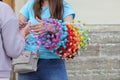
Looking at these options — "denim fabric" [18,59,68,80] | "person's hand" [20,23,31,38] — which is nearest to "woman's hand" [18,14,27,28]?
"person's hand" [20,23,31,38]

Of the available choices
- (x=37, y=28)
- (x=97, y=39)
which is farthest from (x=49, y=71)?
(x=97, y=39)

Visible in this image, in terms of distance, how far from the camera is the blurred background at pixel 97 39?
6.75m

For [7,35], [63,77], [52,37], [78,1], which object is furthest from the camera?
[78,1]

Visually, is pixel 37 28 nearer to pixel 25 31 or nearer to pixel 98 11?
pixel 25 31

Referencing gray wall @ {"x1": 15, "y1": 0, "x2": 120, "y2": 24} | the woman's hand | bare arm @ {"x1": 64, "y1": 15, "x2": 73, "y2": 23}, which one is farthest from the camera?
gray wall @ {"x1": 15, "y1": 0, "x2": 120, "y2": 24}

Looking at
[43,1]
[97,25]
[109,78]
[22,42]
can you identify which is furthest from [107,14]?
[22,42]

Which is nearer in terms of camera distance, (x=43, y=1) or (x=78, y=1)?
(x=43, y=1)

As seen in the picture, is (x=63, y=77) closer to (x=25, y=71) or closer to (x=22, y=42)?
(x=25, y=71)

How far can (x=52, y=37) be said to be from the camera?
355 cm

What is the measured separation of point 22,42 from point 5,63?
0.66 feet

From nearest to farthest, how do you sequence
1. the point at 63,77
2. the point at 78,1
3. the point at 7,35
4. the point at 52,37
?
the point at 7,35
the point at 52,37
the point at 63,77
the point at 78,1

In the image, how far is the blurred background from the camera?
675 centimetres

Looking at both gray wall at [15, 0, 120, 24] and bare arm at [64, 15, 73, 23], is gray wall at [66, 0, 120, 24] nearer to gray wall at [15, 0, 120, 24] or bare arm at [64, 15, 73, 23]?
gray wall at [15, 0, 120, 24]

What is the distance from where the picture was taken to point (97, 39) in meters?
6.77
